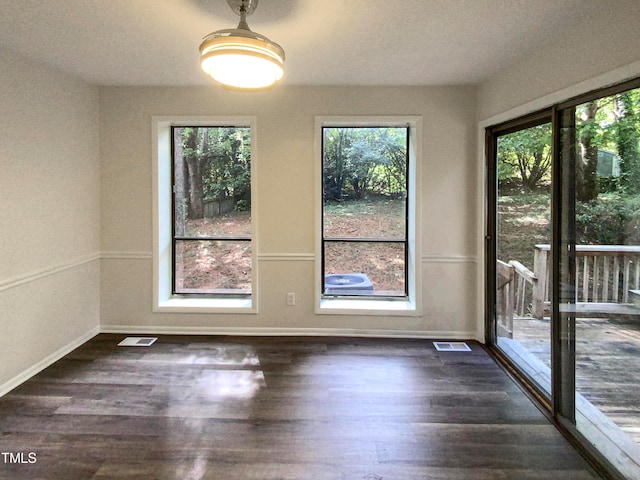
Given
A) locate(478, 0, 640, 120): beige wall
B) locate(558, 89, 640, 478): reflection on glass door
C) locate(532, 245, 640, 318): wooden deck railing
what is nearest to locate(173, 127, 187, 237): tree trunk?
locate(478, 0, 640, 120): beige wall

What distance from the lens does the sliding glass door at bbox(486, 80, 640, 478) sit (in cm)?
196

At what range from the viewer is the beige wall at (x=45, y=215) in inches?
107

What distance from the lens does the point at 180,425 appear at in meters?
2.31

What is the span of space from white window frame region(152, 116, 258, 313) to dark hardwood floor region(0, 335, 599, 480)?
540mm

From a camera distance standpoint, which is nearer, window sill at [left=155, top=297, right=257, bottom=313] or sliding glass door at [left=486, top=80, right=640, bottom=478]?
sliding glass door at [left=486, top=80, right=640, bottom=478]

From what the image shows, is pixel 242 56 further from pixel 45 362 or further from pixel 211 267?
pixel 45 362

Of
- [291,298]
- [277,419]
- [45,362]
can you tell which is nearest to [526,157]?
[291,298]

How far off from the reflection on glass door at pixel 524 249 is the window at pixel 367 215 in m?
0.83

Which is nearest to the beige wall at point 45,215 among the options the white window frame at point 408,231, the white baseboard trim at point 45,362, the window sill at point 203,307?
the white baseboard trim at point 45,362

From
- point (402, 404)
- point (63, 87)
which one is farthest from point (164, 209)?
point (402, 404)

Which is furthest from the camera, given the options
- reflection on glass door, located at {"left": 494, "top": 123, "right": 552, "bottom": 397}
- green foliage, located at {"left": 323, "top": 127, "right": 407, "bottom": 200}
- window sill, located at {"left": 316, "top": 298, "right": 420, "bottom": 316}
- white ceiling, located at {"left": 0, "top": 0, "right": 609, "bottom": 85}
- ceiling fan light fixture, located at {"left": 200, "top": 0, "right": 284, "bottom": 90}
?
green foliage, located at {"left": 323, "top": 127, "right": 407, "bottom": 200}

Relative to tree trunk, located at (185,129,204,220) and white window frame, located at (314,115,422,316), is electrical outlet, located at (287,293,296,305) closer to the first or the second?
white window frame, located at (314,115,422,316)

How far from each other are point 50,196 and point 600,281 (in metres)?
3.94

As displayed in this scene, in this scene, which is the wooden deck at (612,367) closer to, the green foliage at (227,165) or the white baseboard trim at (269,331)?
the white baseboard trim at (269,331)
